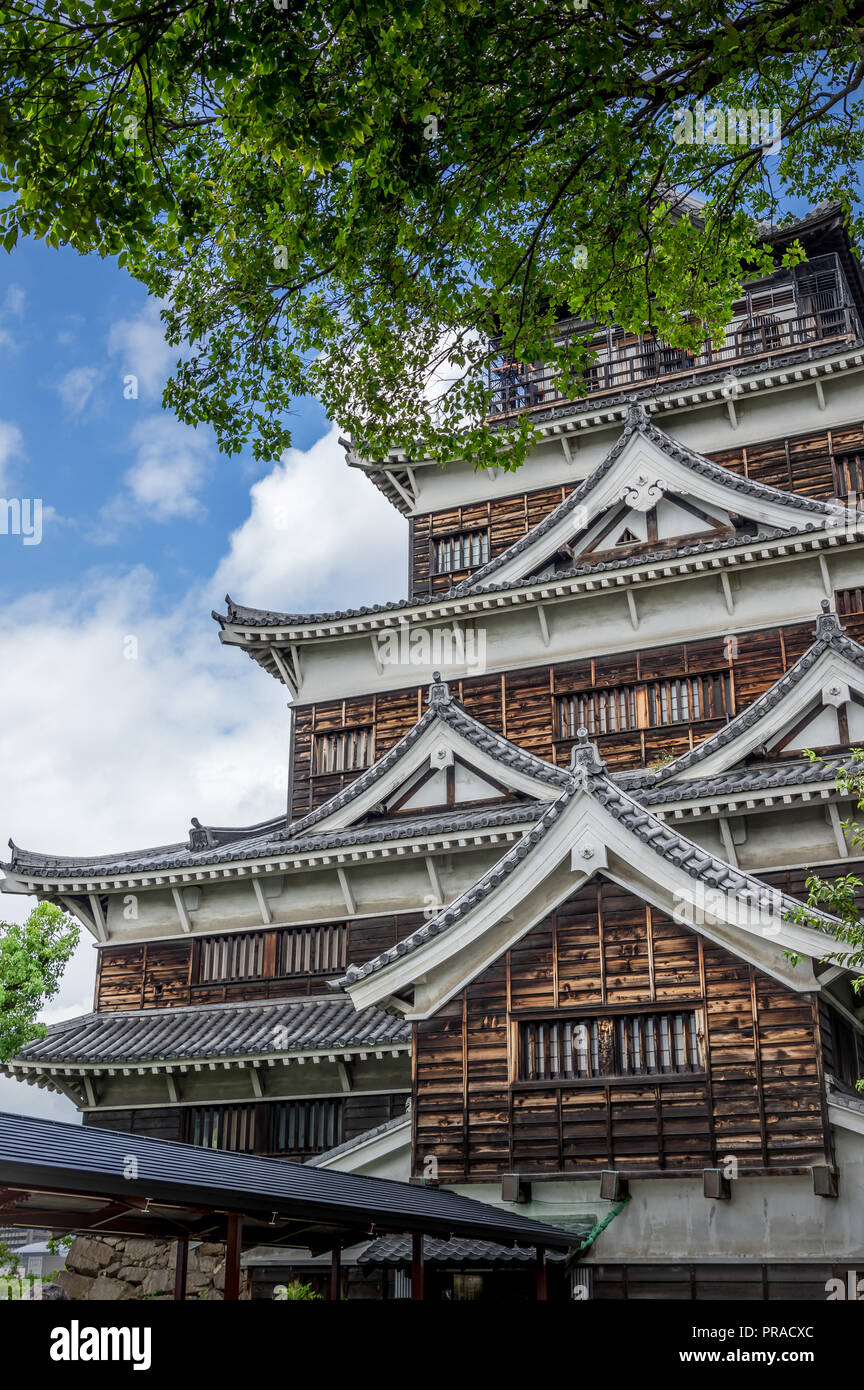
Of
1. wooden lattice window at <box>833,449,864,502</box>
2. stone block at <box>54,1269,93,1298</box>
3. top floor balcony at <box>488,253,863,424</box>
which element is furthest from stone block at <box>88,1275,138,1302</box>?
wooden lattice window at <box>833,449,864,502</box>

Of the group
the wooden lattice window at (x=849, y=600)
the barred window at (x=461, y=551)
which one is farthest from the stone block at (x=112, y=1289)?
the wooden lattice window at (x=849, y=600)

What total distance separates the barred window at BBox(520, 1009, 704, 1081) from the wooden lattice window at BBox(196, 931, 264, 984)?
9.43 metres

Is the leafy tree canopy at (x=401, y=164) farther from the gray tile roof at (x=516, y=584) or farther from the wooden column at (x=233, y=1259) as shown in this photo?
the gray tile roof at (x=516, y=584)

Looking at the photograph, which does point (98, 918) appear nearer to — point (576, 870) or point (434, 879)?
point (434, 879)

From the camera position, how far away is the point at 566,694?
24688 mm

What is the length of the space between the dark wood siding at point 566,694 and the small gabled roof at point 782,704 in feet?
5.10

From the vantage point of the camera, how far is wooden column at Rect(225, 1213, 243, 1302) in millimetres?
9344

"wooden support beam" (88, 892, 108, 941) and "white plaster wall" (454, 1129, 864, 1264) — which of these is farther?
"wooden support beam" (88, 892, 108, 941)

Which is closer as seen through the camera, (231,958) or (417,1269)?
(417,1269)

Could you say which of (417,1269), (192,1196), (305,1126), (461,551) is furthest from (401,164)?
(461,551)

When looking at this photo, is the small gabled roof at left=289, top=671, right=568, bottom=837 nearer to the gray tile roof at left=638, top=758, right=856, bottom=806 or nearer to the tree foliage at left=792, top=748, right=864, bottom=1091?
the gray tile roof at left=638, top=758, right=856, bottom=806

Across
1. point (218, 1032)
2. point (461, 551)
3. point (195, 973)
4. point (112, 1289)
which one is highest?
point (461, 551)

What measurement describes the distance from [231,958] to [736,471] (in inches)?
583

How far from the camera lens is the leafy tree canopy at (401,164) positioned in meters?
8.53
